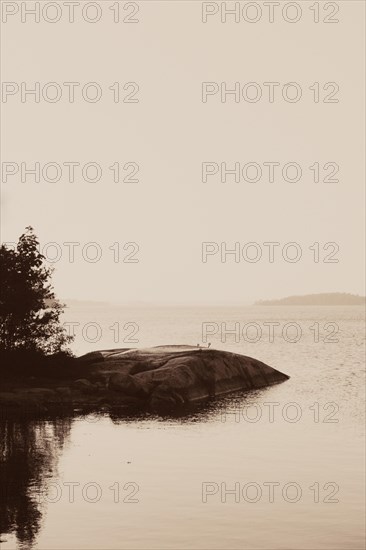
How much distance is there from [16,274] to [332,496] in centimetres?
3538

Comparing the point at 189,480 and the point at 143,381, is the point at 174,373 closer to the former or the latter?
the point at 143,381

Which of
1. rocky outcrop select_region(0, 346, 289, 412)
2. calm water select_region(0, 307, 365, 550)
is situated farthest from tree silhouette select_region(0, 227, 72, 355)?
calm water select_region(0, 307, 365, 550)

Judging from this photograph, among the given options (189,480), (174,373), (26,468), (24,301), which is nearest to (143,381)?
(174,373)

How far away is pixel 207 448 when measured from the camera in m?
39.9

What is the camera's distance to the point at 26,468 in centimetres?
3331

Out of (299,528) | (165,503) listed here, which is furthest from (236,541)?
(165,503)

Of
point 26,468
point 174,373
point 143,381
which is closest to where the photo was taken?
point 26,468

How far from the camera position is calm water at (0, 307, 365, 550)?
25.0 metres

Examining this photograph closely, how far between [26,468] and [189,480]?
6909 mm

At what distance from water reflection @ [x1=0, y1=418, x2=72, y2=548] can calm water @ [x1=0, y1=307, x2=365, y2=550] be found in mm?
49

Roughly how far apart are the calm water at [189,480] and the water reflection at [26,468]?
5 cm

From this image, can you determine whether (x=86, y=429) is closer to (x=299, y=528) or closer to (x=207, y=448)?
(x=207, y=448)

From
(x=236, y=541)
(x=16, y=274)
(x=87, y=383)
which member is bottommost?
(x=236, y=541)

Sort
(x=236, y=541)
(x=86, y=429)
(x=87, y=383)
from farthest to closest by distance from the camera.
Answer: (x=87, y=383), (x=86, y=429), (x=236, y=541)
